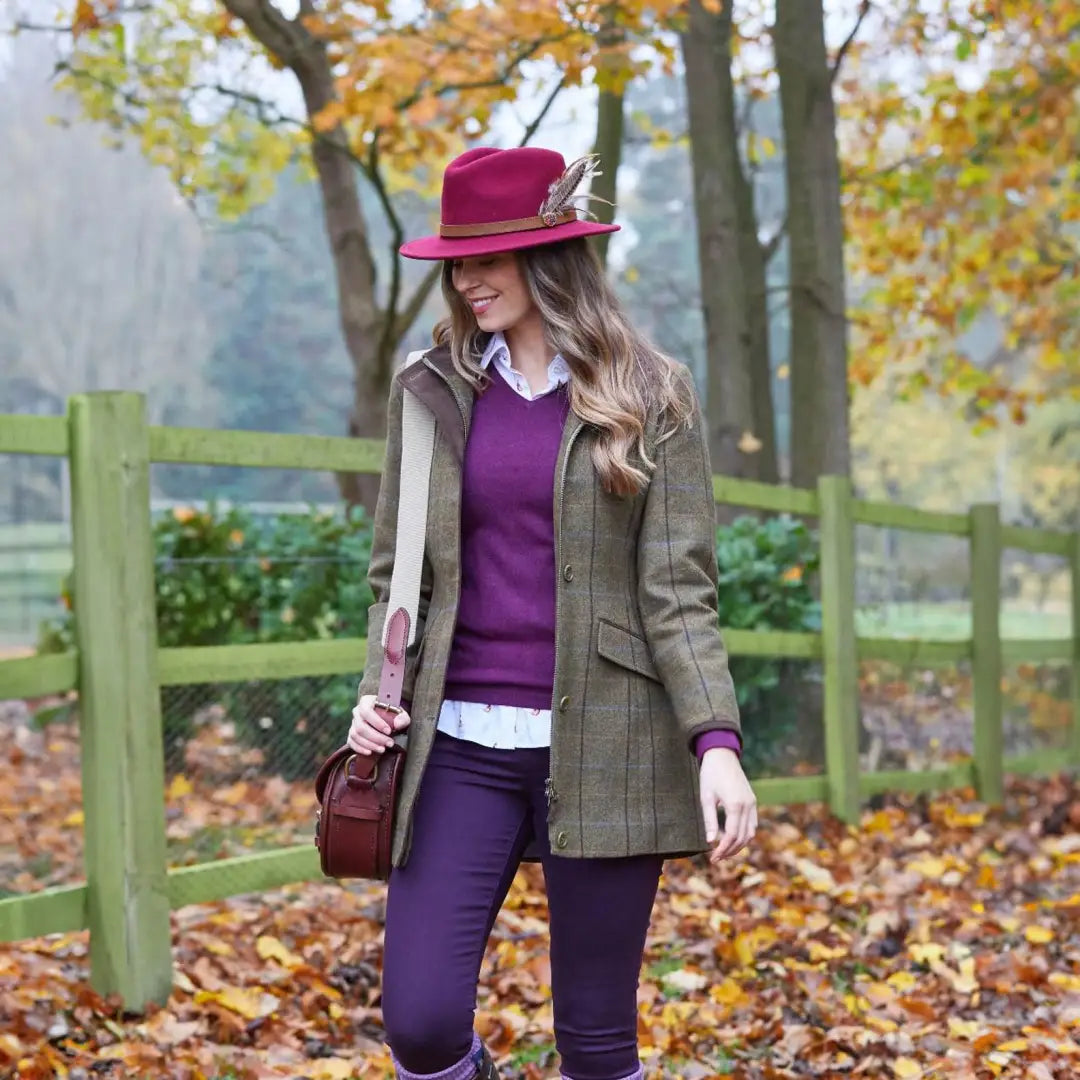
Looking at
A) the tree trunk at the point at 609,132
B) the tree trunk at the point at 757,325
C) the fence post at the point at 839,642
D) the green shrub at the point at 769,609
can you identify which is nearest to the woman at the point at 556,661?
the green shrub at the point at 769,609

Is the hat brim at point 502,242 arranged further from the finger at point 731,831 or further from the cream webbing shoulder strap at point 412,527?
the finger at point 731,831

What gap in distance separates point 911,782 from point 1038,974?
114 inches

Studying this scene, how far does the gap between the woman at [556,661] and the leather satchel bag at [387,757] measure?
0.08 feet

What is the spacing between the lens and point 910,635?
8156mm

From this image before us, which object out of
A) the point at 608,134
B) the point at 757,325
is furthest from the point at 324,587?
the point at 757,325

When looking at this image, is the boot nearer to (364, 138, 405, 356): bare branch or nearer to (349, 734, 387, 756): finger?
(349, 734, 387, 756): finger

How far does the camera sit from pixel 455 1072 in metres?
2.61

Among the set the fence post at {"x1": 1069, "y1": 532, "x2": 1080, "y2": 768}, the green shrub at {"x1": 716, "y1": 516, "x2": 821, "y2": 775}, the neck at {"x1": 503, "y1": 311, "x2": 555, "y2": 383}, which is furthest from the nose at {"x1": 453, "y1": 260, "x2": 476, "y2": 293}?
the fence post at {"x1": 1069, "y1": 532, "x2": 1080, "y2": 768}

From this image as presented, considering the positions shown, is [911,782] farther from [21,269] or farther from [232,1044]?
[21,269]

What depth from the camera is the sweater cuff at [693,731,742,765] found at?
2.58 m

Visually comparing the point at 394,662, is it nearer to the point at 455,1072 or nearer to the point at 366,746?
the point at 366,746

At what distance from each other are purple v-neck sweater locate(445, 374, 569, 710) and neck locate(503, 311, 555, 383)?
0.31ft

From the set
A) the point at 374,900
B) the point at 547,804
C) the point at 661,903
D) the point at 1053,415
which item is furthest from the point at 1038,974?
the point at 1053,415

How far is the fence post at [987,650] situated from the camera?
8.15 metres
